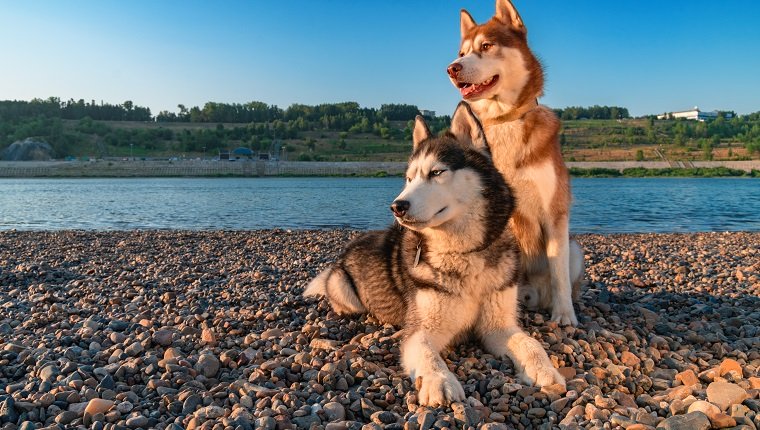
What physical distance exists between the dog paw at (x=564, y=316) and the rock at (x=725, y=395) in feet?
4.82

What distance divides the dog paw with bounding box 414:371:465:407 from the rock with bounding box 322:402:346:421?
49 cm

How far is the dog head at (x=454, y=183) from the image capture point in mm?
3613

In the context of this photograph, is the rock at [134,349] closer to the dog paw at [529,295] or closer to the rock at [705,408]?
the dog paw at [529,295]

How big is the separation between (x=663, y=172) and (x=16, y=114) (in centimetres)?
14508

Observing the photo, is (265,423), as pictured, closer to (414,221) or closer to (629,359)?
(414,221)

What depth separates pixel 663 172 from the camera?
3123 inches

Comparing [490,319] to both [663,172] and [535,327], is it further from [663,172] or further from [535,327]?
[663,172]

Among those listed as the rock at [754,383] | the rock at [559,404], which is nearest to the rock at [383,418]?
the rock at [559,404]

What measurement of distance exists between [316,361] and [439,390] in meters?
1.02

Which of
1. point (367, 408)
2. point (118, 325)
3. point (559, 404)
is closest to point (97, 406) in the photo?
point (367, 408)

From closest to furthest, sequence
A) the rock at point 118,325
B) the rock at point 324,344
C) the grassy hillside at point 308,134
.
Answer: the rock at point 324,344, the rock at point 118,325, the grassy hillside at point 308,134

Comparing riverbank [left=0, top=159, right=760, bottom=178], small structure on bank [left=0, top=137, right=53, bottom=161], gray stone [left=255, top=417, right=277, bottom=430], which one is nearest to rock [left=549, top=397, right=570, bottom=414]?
gray stone [left=255, top=417, right=277, bottom=430]

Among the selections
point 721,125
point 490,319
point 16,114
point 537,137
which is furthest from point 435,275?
point 16,114

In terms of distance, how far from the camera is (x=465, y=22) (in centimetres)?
491
